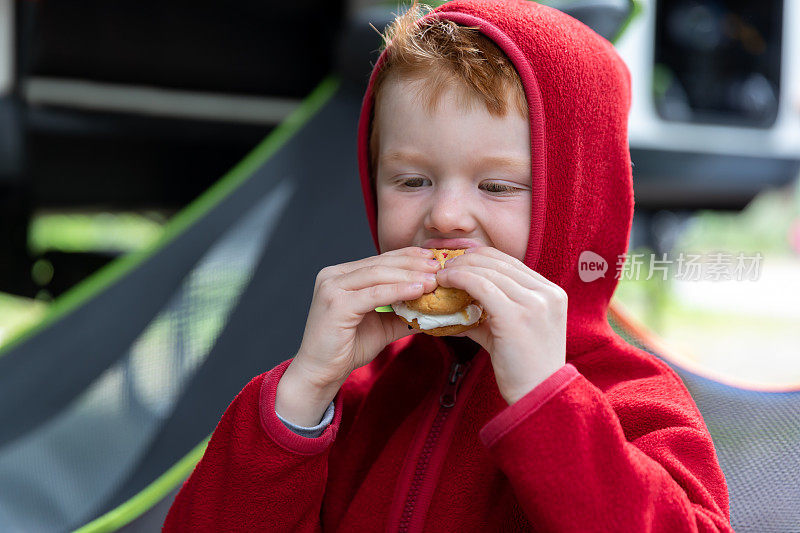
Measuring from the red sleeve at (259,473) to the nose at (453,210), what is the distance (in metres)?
0.19

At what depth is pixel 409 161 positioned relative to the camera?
0.66 metres

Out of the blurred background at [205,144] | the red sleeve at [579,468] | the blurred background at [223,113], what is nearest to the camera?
the red sleeve at [579,468]

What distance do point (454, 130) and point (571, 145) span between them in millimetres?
117

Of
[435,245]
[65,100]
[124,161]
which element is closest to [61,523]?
[435,245]

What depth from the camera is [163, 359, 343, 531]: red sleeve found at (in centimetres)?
63

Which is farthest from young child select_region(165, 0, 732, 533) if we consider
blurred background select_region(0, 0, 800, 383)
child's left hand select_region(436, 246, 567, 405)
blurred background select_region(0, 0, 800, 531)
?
blurred background select_region(0, 0, 800, 383)

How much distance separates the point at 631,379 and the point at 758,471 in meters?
0.20

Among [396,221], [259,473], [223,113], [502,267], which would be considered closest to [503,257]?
[502,267]

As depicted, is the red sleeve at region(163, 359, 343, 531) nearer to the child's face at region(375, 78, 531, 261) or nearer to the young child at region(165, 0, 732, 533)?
the young child at region(165, 0, 732, 533)

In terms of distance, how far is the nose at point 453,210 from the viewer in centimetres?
63

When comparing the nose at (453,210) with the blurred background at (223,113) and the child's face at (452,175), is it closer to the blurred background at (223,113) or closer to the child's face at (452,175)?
the child's face at (452,175)

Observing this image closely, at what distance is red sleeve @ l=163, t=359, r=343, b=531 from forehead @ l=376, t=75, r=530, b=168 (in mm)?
228

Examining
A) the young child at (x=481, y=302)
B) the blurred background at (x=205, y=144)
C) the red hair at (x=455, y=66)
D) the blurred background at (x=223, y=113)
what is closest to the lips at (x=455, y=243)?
A: the young child at (x=481, y=302)

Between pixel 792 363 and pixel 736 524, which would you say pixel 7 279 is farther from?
pixel 792 363
